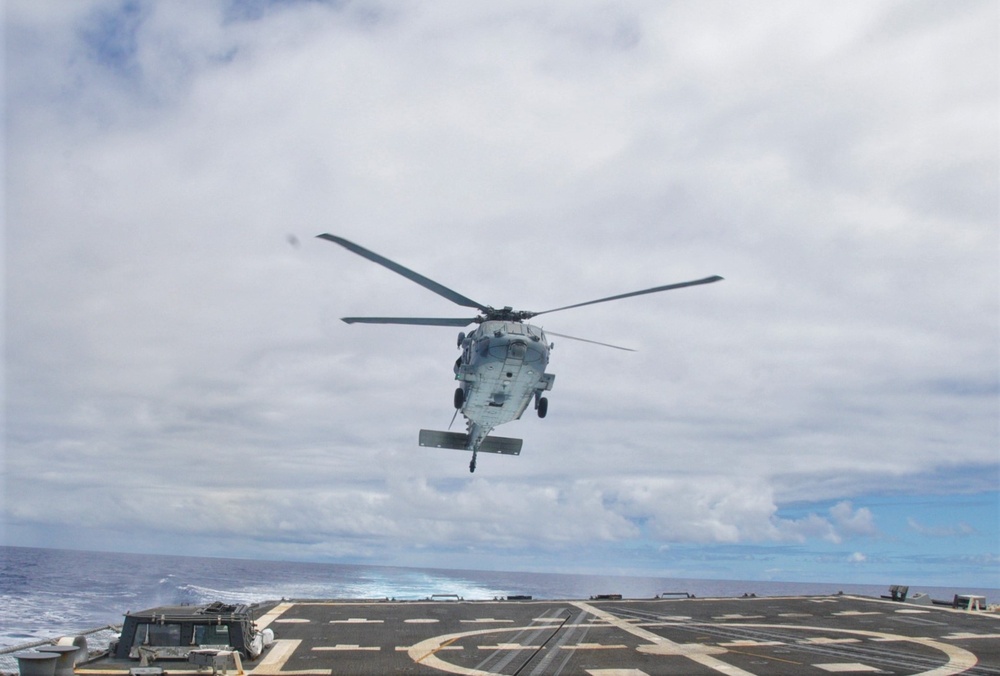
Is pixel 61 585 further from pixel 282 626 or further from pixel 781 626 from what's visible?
pixel 781 626

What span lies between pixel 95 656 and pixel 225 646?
3964 mm

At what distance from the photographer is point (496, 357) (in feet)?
95.9

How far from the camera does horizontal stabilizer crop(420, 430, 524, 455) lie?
3825 cm

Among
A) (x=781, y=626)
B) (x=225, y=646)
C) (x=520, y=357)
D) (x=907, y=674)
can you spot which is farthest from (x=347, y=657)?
(x=781, y=626)

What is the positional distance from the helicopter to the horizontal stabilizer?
3679 mm

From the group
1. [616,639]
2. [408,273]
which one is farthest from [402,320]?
[616,639]

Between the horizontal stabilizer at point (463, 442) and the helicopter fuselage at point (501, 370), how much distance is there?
4.58 metres

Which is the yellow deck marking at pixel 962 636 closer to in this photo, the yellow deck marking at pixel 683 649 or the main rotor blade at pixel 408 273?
the yellow deck marking at pixel 683 649

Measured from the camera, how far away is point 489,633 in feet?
98.1

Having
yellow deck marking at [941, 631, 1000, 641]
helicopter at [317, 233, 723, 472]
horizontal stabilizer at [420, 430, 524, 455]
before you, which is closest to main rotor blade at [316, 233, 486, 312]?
helicopter at [317, 233, 723, 472]

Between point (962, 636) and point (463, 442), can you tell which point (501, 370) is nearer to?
point (463, 442)

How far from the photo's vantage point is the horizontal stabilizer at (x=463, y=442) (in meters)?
38.2

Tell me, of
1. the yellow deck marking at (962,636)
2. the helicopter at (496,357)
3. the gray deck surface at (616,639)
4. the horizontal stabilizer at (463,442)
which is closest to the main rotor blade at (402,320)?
the helicopter at (496,357)

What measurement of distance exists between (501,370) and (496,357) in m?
0.90
